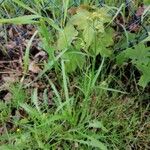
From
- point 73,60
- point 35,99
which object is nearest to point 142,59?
point 73,60

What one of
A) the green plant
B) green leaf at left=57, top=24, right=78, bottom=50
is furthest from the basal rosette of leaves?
the green plant

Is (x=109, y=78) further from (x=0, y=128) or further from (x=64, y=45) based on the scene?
(x=0, y=128)

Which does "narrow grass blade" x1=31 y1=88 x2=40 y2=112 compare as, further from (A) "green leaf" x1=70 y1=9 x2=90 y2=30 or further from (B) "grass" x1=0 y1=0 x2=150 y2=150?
(A) "green leaf" x1=70 y1=9 x2=90 y2=30

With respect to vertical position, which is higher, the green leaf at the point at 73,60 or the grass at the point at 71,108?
the green leaf at the point at 73,60

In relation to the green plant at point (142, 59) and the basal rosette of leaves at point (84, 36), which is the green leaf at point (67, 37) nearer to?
the basal rosette of leaves at point (84, 36)

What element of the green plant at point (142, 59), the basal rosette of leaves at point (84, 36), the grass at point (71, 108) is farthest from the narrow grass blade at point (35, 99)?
the green plant at point (142, 59)

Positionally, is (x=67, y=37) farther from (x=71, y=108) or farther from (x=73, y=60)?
(x=71, y=108)

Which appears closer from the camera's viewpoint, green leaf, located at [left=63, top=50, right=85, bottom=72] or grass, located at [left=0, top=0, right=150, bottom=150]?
grass, located at [left=0, top=0, right=150, bottom=150]
